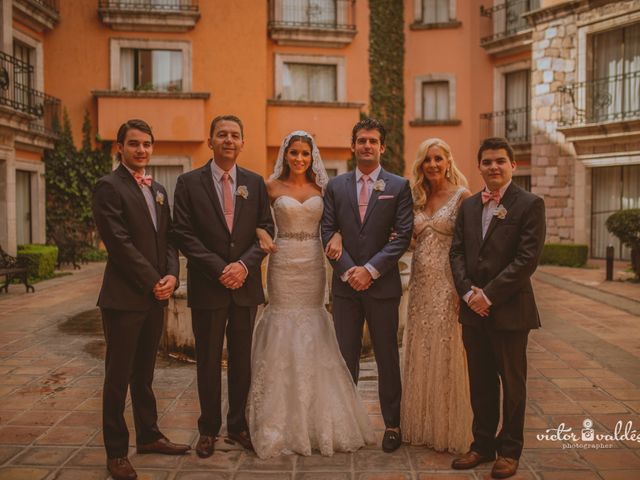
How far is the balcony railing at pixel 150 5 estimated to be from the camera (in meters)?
17.6

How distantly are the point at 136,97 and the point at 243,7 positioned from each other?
4.06m

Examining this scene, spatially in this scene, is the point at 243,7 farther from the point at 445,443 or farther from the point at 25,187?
the point at 445,443

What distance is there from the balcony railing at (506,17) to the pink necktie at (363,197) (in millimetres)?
17353

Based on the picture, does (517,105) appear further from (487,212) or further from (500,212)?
(500,212)

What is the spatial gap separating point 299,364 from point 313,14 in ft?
54.9

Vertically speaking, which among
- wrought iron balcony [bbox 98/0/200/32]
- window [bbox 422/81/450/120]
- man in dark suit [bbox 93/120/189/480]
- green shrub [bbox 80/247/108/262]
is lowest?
green shrub [bbox 80/247/108/262]

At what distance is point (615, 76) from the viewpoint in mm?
17078

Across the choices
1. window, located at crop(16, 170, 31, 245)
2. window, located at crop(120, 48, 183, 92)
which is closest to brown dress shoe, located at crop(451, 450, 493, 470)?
window, located at crop(16, 170, 31, 245)

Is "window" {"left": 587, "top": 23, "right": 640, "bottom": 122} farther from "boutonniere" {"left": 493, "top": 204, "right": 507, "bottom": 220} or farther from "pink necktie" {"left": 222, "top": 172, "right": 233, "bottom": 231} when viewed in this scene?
"pink necktie" {"left": 222, "top": 172, "right": 233, "bottom": 231}

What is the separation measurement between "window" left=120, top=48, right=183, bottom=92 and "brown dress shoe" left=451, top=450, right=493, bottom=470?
1612 centimetres

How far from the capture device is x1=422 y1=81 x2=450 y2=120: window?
69.1 ft

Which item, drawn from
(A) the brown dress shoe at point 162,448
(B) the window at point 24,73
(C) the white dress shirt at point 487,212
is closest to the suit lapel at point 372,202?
(C) the white dress shirt at point 487,212

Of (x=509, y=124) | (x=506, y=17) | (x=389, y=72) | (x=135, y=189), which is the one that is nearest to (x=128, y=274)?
(x=135, y=189)

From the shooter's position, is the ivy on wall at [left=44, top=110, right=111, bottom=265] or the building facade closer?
the building facade
